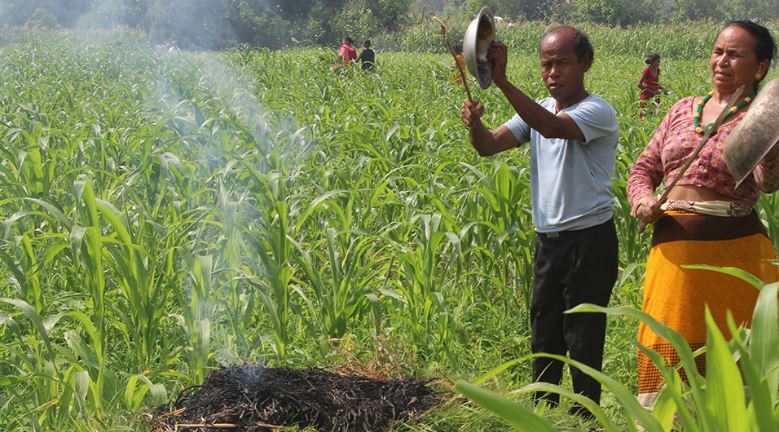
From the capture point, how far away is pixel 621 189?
4375 millimetres

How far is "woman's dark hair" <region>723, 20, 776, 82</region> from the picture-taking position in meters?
2.64

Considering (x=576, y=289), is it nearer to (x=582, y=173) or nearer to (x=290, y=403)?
(x=582, y=173)

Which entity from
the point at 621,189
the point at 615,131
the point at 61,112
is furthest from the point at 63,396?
the point at 61,112

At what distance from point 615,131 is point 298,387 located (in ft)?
4.26

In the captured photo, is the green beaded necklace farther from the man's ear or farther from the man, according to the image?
the man's ear

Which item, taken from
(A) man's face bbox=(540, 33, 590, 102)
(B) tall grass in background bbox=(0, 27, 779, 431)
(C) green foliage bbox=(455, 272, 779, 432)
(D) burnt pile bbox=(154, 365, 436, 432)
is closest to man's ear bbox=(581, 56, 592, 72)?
(A) man's face bbox=(540, 33, 590, 102)

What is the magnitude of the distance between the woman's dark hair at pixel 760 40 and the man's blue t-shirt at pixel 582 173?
0.42 m

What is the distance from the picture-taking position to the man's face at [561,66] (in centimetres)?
277

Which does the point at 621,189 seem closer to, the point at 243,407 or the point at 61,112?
the point at 243,407

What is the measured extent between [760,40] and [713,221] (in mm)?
524

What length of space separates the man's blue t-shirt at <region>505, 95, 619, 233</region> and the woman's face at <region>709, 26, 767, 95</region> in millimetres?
324

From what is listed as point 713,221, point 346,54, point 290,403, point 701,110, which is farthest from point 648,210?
point 346,54

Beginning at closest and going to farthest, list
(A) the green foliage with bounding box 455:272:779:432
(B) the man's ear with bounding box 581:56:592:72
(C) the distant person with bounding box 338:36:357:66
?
(A) the green foliage with bounding box 455:272:779:432, (B) the man's ear with bounding box 581:56:592:72, (C) the distant person with bounding box 338:36:357:66

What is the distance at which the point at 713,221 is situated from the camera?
2631mm
